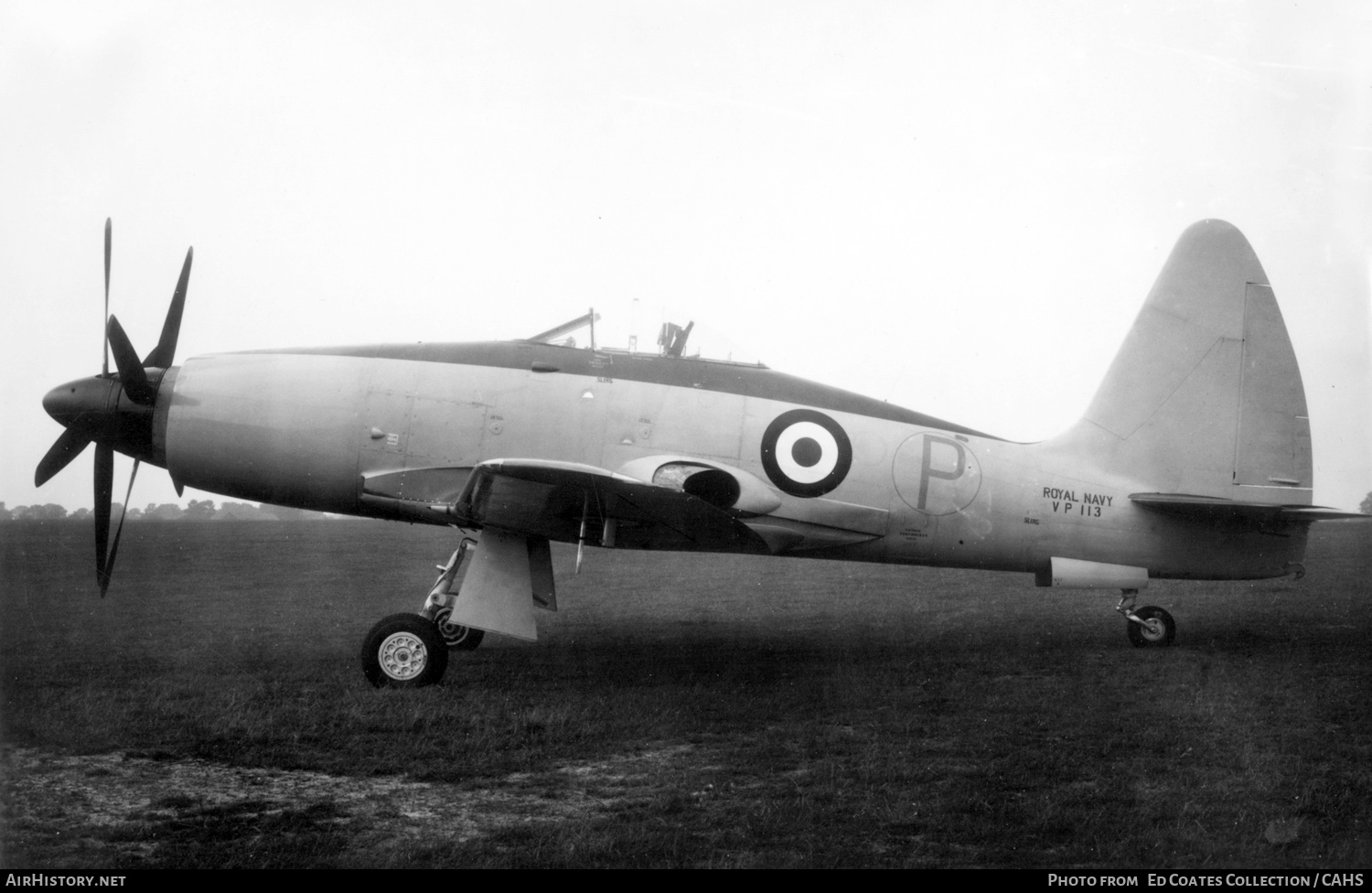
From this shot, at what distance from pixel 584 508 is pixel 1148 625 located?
4.67 m

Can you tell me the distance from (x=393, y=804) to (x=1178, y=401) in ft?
21.6

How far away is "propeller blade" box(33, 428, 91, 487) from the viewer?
616cm

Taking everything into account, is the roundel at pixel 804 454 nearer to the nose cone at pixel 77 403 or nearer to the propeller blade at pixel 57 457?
the nose cone at pixel 77 403

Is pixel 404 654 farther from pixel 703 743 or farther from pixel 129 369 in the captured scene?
pixel 129 369

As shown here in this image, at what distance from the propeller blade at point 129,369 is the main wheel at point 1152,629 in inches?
292

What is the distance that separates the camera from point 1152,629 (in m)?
7.07

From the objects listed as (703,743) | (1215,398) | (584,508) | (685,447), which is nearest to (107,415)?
(584,508)

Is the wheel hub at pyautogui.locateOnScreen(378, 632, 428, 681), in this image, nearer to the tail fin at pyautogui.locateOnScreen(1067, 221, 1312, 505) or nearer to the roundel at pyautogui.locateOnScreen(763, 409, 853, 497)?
the roundel at pyautogui.locateOnScreen(763, 409, 853, 497)

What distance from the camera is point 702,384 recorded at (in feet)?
21.3

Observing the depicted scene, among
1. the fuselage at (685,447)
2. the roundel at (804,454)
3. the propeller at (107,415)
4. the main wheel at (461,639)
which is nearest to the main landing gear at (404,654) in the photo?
the fuselage at (685,447)

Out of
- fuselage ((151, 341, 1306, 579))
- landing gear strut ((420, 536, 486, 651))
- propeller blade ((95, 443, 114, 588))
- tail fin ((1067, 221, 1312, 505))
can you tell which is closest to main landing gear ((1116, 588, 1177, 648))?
fuselage ((151, 341, 1306, 579))

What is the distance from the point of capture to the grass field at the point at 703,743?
3.23m

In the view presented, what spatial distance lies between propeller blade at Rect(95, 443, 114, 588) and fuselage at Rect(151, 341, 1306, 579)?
1.36 ft
